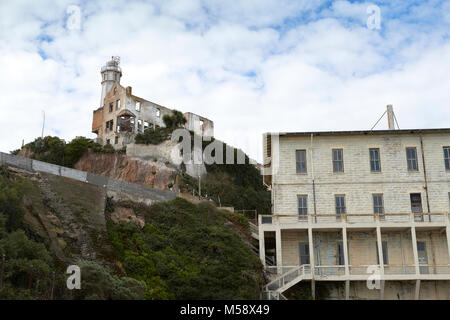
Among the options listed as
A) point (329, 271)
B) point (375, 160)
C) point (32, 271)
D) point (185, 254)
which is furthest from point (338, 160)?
point (32, 271)

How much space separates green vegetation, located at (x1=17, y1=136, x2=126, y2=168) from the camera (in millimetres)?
61438

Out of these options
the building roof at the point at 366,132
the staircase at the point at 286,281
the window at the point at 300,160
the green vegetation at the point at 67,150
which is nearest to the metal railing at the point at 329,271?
the staircase at the point at 286,281

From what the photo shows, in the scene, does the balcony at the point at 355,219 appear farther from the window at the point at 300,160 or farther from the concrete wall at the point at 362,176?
the window at the point at 300,160

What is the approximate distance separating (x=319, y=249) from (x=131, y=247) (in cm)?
1259

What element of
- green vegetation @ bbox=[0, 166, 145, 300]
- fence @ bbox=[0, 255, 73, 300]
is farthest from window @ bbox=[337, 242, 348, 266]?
fence @ bbox=[0, 255, 73, 300]

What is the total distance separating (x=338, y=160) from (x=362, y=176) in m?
1.95

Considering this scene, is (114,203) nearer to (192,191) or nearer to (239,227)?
(239,227)

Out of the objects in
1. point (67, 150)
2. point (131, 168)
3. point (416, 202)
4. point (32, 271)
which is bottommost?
point (32, 271)

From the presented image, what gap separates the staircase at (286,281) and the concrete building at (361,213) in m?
0.06

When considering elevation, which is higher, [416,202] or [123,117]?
[123,117]

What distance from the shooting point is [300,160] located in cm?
3800

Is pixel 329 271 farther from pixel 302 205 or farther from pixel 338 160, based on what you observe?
pixel 338 160
